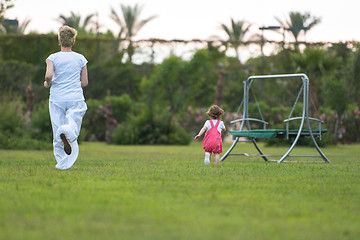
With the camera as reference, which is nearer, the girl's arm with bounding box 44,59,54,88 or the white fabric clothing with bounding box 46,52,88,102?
the girl's arm with bounding box 44,59,54,88

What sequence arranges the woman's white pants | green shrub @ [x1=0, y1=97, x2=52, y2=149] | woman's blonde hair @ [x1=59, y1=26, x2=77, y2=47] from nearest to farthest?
the woman's white pants < woman's blonde hair @ [x1=59, y1=26, x2=77, y2=47] < green shrub @ [x1=0, y1=97, x2=52, y2=149]

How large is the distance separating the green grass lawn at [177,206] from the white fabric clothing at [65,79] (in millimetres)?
1186

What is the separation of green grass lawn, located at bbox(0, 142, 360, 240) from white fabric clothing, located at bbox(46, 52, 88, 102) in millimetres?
1186

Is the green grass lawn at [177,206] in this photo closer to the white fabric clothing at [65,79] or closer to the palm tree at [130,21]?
the white fabric clothing at [65,79]

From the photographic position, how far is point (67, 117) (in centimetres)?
862

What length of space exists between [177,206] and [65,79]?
404 centimetres

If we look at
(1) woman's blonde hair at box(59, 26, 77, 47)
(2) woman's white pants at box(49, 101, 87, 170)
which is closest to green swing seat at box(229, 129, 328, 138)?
(2) woman's white pants at box(49, 101, 87, 170)

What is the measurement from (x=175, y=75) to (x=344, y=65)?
6.68 m

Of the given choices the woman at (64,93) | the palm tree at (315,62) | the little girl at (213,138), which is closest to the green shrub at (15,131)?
the little girl at (213,138)

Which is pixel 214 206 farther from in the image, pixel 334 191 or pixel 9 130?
pixel 9 130

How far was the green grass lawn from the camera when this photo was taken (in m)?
4.19

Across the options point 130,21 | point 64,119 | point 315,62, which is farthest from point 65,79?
point 130,21

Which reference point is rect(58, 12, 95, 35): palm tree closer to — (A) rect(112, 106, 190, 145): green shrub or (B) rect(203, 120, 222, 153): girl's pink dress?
(A) rect(112, 106, 190, 145): green shrub

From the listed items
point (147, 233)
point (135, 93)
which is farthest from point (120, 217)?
point (135, 93)
